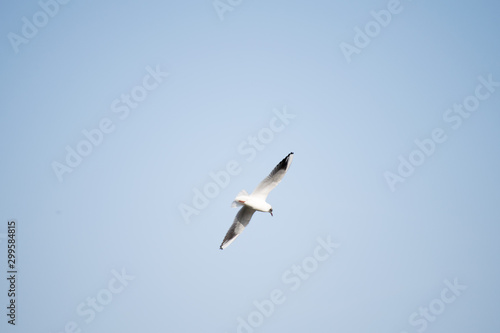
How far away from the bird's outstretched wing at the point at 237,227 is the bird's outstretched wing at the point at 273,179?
1196 mm

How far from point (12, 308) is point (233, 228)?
1081 cm

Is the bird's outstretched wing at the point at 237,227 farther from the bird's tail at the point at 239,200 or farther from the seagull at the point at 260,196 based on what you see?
the bird's tail at the point at 239,200

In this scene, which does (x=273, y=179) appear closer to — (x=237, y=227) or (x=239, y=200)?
(x=239, y=200)

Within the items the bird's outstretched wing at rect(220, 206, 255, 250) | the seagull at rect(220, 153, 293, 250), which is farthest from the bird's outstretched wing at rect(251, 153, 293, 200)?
the bird's outstretched wing at rect(220, 206, 255, 250)

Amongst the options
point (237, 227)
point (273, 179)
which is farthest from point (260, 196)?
point (237, 227)

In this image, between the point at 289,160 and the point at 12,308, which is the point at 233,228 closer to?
the point at 289,160

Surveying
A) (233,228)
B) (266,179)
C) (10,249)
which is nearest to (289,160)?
(266,179)

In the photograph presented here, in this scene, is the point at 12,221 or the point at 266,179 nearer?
the point at 266,179

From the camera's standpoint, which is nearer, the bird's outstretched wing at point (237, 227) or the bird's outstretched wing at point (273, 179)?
the bird's outstretched wing at point (273, 179)

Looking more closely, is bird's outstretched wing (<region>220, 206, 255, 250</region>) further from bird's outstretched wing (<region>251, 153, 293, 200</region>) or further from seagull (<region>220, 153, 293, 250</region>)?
bird's outstretched wing (<region>251, 153, 293, 200</region>)

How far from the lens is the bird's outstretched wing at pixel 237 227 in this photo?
84.4 feet

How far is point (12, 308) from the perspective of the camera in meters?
28.4

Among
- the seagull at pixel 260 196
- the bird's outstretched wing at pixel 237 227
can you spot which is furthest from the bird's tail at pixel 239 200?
the bird's outstretched wing at pixel 237 227

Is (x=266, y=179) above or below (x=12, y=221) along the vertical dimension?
below
